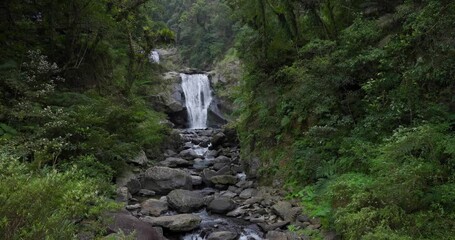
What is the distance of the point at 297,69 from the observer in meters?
9.69

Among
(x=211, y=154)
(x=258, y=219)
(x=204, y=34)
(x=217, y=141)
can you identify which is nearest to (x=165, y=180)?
(x=258, y=219)

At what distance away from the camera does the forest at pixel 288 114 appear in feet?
16.2

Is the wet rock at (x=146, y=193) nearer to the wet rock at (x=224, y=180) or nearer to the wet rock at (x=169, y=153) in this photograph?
the wet rock at (x=224, y=180)

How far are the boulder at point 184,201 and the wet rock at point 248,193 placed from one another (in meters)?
1.31

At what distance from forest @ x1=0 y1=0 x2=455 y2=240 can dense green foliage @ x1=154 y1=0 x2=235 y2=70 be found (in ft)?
76.2

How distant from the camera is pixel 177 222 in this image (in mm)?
8320

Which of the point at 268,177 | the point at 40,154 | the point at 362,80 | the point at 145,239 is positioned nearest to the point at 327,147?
the point at 362,80

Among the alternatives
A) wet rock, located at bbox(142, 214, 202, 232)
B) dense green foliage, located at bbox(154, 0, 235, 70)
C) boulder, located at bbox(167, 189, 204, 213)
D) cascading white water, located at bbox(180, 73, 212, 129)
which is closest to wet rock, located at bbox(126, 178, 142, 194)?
boulder, located at bbox(167, 189, 204, 213)

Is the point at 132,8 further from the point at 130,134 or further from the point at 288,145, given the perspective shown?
the point at 288,145

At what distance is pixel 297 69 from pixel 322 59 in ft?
3.23

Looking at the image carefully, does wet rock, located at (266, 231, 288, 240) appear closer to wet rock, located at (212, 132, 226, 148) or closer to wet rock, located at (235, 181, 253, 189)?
wet rock, located at (235, 181, 253, 189)

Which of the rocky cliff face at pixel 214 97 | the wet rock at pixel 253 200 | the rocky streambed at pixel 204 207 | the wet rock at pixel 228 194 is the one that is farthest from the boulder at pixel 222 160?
the rocky cliff face at pixel 214 97

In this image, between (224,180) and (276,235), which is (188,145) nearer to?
(224,180)

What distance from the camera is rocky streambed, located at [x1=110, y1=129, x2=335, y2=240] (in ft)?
25.2
